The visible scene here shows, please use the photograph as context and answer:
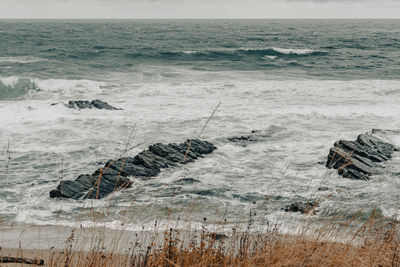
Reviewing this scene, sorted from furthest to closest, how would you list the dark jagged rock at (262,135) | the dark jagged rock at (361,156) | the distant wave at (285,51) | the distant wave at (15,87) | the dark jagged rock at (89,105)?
the distant wave at (285,51) < the distant wave at (15,87) < the dark jagged rock at (89,105) < the dark jagged rock at (262,135) < the dark jagged rock at (361,156)

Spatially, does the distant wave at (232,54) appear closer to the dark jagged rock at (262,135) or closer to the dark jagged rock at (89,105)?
the dark jagged rock at (89,105)

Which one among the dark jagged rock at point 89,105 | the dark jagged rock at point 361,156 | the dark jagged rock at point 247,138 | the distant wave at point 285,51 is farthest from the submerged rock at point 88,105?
the distant wave at point 285,51

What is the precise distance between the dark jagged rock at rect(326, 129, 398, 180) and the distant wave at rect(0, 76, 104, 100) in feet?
55.9

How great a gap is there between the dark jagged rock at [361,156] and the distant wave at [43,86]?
1702 cm

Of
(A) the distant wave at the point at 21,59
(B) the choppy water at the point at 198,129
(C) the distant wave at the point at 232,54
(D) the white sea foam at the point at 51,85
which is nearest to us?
(B) the choppy water at the point at 198,129

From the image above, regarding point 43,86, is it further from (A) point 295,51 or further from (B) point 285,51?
(A) point 295,51

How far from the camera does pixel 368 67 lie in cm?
3656

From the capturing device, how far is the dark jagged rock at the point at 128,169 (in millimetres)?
9039

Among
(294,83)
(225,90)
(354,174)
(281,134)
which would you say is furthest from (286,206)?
(294,83)

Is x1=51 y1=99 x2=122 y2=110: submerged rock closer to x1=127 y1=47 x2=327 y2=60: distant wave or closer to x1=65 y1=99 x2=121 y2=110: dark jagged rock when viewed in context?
x1=65 y1=99 x2=121 y2=110: dark jagged rock

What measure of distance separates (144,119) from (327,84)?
52.8ft

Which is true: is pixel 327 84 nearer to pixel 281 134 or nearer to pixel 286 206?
pixel 281 134

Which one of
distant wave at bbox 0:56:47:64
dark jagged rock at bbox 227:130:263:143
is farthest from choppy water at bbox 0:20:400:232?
distant wave at bbox 0:56:47:64

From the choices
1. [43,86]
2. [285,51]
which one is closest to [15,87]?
[43,86]
